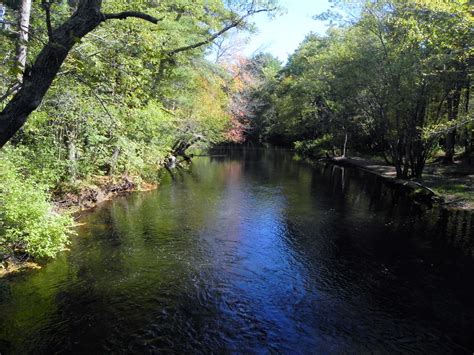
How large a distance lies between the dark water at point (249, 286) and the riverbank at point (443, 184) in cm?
232

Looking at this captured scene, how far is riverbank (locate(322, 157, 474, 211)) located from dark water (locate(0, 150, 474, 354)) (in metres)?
2.32

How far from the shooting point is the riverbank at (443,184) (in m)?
20.7

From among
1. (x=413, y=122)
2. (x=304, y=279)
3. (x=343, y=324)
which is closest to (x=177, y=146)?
(x=413, y=122)

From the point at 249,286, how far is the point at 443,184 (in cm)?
1946

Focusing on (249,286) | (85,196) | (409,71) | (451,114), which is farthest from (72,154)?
(451,114)

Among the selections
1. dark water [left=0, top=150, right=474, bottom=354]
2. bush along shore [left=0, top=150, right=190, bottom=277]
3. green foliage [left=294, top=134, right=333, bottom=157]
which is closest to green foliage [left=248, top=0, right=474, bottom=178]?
dark water [left=0, top=150, right=474, bottom=354]

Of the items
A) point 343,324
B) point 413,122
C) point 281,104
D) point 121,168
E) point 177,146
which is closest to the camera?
point 343,324

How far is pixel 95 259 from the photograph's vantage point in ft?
39.7

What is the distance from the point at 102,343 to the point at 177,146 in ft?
106

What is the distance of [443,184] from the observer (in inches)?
961

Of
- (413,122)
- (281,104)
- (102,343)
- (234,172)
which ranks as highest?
(281,104)

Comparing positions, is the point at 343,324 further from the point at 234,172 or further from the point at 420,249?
the point at 234,172

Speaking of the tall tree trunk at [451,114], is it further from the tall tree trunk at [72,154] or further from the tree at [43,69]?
the tree at [43,69]

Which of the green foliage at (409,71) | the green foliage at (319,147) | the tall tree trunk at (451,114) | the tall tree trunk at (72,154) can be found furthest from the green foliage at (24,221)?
the green foliage at (319,147)
